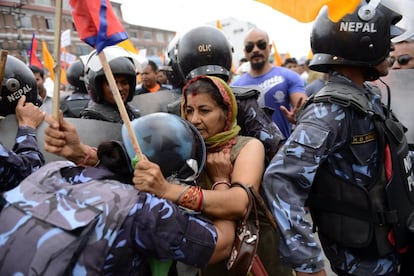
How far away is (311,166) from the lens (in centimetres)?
156

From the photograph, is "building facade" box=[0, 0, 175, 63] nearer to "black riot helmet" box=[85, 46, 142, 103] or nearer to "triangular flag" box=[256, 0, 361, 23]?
"black riot helmet" box=[85, 46, 142, 103]

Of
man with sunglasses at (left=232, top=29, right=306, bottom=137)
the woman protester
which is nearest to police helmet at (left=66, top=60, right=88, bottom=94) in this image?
man with sunglasses at (left=232, top=29, right=306, bottom=137)

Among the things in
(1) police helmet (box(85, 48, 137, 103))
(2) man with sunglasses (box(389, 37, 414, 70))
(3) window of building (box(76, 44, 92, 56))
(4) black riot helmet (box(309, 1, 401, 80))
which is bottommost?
(3) window of building (box(76, 44, 92, 56))

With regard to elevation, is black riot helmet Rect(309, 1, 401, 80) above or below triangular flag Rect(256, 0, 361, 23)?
below

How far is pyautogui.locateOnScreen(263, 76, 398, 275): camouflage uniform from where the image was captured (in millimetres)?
1554

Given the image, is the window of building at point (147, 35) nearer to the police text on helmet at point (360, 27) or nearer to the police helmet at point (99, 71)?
the police helmet at point (99, 71)

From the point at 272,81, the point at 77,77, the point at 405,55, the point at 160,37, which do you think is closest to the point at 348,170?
the point at 405,55

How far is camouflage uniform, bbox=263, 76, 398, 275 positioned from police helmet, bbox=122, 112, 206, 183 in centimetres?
39

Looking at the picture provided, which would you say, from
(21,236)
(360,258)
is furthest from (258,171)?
(21,236)

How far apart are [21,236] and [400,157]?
1592 millimetres

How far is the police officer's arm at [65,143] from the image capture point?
1.60 m

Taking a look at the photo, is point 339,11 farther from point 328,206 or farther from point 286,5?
point 328,206

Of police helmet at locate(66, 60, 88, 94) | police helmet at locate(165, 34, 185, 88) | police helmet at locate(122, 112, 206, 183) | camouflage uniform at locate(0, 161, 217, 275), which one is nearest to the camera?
camouflage uniform at locate(0, 161, 217, 275)

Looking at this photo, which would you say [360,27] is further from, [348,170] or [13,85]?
[13,85]
